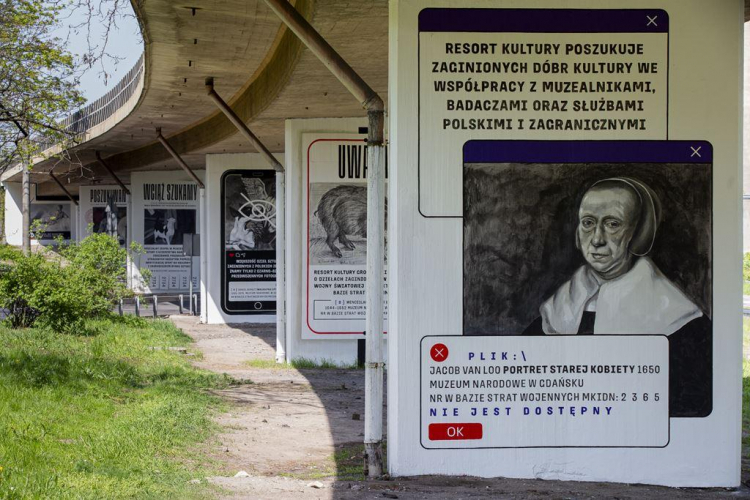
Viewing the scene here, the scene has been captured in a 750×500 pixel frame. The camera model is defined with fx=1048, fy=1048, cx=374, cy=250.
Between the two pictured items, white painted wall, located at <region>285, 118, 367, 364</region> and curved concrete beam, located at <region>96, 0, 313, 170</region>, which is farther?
white painted wall, located at <region>285, 118, 367, 364</region>

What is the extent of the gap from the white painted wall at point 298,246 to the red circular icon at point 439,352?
8040 mm

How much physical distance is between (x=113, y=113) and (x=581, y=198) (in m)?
15.9

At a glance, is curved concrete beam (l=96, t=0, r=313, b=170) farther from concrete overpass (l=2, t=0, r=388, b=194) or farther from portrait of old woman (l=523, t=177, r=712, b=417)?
portrait of old woman (l=523, t=177, r=712, b=417)

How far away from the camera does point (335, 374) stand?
14.4 m

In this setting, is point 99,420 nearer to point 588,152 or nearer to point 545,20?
point 588,152

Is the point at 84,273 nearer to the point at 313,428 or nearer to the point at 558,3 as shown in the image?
the point at 313,428

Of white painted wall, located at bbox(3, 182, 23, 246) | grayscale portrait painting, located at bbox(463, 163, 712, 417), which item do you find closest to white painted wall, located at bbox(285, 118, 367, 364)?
grayscale portrait painting, located at bbox(463, 163, 712, 417)

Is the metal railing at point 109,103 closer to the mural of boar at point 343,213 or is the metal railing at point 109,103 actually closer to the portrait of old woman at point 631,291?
the mural of boar at point 343,213

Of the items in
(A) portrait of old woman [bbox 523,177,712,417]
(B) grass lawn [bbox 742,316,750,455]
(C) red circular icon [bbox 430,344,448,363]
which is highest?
(A) portrait of old woman [bbox 523,177,712,417]

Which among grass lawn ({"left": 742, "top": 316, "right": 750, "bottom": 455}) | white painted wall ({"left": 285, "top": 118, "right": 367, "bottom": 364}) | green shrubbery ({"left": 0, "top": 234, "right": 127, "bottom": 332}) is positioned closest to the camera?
grass lawn ({"left": 742, "top": 316, "right": 750, "bottom": 455})

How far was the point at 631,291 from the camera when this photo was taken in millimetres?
6957

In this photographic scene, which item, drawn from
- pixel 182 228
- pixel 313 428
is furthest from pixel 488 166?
pixel 182 228

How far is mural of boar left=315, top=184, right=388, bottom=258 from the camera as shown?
1459 cm

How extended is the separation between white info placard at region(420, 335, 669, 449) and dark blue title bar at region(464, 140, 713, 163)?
1.17 metres
